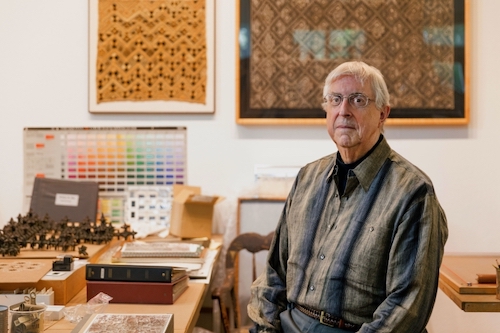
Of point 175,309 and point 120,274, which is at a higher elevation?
point 120,274

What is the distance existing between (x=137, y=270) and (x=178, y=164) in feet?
4.20

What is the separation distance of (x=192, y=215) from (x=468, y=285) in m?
1.39

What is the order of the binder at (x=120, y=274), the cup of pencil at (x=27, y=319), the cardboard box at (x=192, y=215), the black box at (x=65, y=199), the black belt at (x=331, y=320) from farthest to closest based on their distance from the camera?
the black box at (x=65, y=199) < the cardboard box at (x=192, y=215) < the binder at (x=120, y=274) < the black belt at (x=331, y=320) < the cup of pencil at (x=27, y=319)

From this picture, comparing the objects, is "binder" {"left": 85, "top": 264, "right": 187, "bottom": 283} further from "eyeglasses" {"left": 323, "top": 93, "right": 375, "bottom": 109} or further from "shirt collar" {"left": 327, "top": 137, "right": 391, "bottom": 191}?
"eyeglasses" {"left": 323, "top": 93, "right": 375, "bottom": 109}

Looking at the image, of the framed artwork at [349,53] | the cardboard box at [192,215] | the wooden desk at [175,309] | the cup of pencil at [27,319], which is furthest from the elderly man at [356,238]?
the framed artwork at [349,53]

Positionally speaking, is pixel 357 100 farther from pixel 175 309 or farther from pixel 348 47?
pixel 348 47

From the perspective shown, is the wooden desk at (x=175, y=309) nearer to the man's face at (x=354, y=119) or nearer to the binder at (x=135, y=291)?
the binder at (x=135, y=291)

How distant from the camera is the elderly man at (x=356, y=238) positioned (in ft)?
5.53

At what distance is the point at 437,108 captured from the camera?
313 cm

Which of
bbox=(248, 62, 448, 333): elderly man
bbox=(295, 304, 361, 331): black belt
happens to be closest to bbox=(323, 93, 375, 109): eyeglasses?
bbox=(248, 62, 448, 333): elderly man

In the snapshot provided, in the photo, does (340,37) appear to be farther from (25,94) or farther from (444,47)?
(25,94)

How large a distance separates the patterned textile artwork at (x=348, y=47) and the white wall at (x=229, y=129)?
15cm

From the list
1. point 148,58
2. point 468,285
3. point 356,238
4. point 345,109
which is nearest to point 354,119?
point 345,109

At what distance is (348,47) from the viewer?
3.14 m
